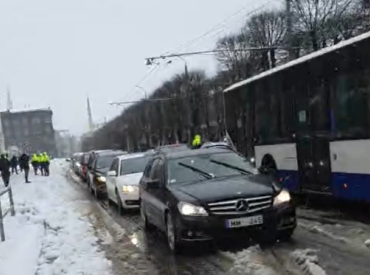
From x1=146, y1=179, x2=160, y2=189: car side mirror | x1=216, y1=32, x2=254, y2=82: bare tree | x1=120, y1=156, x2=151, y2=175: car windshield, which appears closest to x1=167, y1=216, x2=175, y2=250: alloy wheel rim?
x1=146, y1=179, x2=160, y2=189: car side mirror

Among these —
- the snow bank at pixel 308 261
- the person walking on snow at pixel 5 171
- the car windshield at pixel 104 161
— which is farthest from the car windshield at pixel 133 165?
the person walking on snow at pixel 5 171

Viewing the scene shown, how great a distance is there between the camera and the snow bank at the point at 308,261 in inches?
302

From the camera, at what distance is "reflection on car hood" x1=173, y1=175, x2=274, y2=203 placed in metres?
9.55

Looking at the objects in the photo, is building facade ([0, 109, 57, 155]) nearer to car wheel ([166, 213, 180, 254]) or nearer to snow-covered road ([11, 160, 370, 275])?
snow-covered road ([11, 160, 370, 275])

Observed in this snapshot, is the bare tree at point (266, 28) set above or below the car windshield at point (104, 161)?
above

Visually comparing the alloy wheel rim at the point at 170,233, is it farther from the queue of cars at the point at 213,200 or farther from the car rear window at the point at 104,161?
the car rear window at the point at 104,161

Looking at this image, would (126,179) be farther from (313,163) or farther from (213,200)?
(213,200)

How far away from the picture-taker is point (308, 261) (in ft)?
27.1

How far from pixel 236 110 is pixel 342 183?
6.70 m

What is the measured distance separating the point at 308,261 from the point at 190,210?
1.98m

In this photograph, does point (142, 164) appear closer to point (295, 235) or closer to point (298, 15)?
point (295, 235)

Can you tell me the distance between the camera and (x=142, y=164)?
19.2 metres

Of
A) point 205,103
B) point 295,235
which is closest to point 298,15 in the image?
point 205,103

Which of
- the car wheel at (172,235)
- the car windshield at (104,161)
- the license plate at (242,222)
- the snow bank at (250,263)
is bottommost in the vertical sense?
the snow bank at (250,263)
